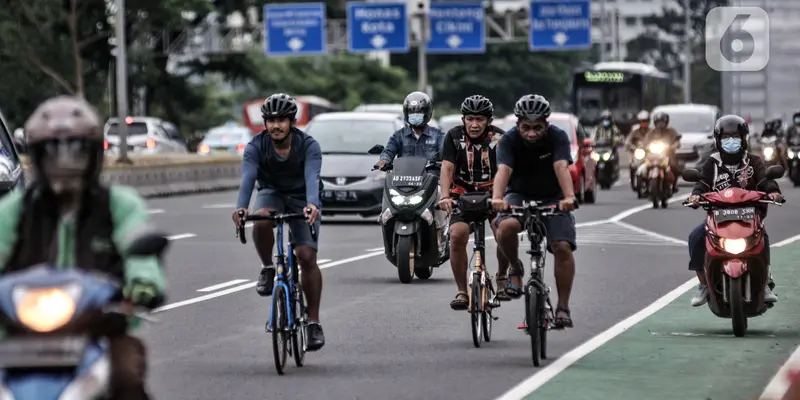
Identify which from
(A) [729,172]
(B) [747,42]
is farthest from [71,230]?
(B) [747,42]

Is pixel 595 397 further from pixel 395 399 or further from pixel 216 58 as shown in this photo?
pixel 216 58

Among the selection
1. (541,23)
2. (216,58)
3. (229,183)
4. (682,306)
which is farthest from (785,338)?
(216,58)

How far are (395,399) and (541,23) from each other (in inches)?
2227

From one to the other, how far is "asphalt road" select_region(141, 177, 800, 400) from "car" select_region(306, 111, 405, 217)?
1.31 m

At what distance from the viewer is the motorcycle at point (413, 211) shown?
17641 millimetres

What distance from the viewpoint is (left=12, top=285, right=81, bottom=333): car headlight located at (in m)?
5.40

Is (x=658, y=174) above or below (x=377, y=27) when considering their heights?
below

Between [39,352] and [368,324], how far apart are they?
8.46 metres

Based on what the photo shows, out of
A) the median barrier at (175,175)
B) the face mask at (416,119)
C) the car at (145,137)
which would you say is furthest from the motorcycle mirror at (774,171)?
the car at (145,137)

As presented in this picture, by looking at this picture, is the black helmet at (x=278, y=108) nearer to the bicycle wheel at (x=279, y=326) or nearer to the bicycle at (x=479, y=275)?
the bicycle wheel at (x=279, y=326)

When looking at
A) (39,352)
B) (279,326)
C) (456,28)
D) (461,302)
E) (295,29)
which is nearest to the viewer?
(39,352)

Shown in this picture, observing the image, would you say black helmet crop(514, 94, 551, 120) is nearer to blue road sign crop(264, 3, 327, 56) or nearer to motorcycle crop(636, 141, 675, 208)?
motorcycle crop(636, 141, 675, 208)

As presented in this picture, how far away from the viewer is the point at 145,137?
5559cm

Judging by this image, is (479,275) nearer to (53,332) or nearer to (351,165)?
(53,332)
